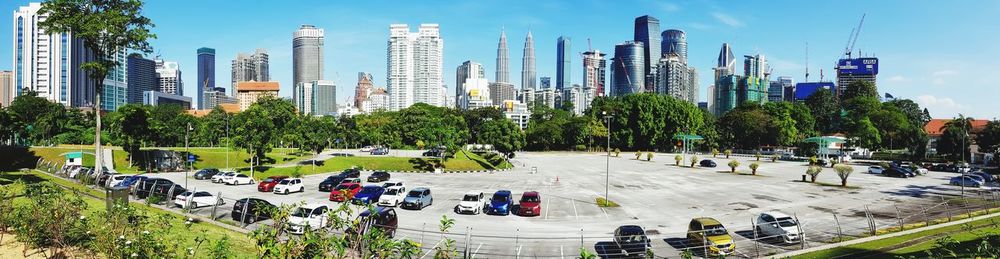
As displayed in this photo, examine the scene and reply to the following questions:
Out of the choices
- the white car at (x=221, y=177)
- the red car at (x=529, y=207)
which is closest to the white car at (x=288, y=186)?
the white car at (x=221, y=177)

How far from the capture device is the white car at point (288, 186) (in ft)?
136

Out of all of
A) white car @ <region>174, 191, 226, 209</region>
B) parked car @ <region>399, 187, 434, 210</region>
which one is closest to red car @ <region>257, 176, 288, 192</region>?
white car @ <region>174, 191, 226, 209</region>

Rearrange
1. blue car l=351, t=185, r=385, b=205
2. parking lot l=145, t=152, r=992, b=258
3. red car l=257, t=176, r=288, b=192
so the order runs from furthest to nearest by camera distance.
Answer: red car l=257, t=176, r=288, b=192 → blue car l=351, t=185, r=385, b=205 → parking lot l=145, t=152, r=992, b=258

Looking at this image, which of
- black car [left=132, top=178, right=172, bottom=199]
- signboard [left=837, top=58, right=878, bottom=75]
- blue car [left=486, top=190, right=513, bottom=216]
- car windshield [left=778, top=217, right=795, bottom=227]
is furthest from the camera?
signboard [left=837, top=58, right=878, bottom=75]

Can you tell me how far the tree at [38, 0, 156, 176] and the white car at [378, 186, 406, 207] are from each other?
2420 centimetres

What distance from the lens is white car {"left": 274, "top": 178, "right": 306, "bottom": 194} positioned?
41.3m

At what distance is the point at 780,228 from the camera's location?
24.0 metres

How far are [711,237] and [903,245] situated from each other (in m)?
8.57

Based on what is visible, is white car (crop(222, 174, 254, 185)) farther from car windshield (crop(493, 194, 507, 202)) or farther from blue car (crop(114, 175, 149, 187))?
car windshield (crop(493, 194, 507, 202))

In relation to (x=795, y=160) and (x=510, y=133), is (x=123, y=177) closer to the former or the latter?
(x=510, y=133)

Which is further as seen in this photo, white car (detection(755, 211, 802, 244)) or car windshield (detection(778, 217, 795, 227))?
car windshield (detection(778, 217, 795, 227))

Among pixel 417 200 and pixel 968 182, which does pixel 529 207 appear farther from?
pixel 968 182

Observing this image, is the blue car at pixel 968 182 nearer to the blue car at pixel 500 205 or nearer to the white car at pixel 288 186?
the blue car at pixel 500 205

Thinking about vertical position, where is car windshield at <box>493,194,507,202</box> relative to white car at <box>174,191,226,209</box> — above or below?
below
